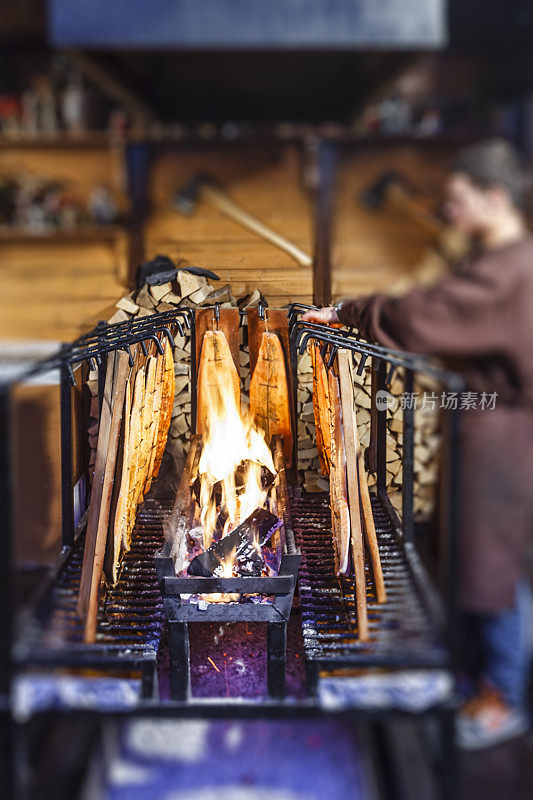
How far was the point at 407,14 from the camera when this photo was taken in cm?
143

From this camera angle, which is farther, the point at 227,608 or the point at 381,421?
the point at 381,421

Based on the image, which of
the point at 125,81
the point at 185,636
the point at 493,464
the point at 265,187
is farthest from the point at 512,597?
the point at 125,81

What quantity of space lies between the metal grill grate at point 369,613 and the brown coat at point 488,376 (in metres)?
0.17

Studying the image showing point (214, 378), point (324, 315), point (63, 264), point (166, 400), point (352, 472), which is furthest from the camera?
point (166, 400)

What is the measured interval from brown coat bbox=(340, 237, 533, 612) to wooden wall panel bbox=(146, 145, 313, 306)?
349 millimetres

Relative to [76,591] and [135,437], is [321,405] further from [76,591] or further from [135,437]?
[76,591]

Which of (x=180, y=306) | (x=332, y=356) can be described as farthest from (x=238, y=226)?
(x=332, y=356)

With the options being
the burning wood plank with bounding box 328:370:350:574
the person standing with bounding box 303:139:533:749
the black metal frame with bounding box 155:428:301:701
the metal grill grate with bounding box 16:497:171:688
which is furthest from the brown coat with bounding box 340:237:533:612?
the metal grill grate with bounding box 16:497:171:688

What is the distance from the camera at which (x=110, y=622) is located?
174 centimetres

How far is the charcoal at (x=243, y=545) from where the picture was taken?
5.60ft

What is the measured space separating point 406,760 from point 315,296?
1090 millimetres

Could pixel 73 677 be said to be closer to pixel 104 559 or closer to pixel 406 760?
pixel 104 559

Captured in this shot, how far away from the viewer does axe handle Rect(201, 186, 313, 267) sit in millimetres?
1665

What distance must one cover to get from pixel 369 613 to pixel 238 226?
3.44 feet
